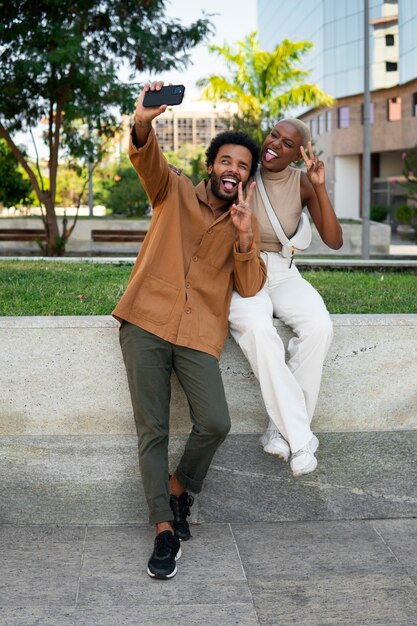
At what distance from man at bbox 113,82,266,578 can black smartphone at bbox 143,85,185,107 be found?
3 cm

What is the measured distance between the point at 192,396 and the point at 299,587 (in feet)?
3.16

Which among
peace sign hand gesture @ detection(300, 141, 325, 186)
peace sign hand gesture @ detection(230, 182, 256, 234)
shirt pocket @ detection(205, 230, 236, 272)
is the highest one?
→ peace sign hand gesture @ detection(300, 141, 325, 186)

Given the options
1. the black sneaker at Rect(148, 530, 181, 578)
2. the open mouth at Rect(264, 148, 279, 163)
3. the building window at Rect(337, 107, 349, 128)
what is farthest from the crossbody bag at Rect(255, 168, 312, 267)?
the building window at Rect(337, 107, 349, 128)

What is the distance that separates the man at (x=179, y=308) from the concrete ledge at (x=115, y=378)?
36 centimetres

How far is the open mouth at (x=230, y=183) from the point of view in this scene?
430 centimetres

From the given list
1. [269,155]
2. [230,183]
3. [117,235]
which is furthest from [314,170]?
[117,235]

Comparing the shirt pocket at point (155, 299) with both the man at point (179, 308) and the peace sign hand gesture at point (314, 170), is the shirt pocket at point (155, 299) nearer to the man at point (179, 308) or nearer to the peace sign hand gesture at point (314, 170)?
the man at point (179, 308)

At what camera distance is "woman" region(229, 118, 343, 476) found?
4207mm

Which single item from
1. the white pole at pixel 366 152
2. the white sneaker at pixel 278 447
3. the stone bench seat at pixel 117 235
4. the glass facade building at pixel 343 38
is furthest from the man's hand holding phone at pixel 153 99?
the glass facade building at pixel 343 38

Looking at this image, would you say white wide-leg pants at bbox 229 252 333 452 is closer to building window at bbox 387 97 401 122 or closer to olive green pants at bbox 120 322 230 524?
olive green pants at bbox 120 322 230 524

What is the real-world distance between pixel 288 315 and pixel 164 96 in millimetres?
1253

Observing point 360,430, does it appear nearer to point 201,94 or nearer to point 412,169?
point 412,169

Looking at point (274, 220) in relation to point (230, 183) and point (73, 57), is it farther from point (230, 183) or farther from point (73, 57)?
point (73, 57)

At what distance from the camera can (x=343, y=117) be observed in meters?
50.6
